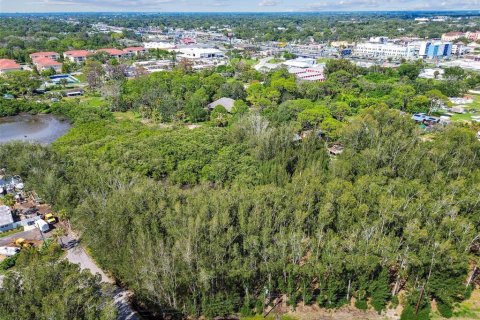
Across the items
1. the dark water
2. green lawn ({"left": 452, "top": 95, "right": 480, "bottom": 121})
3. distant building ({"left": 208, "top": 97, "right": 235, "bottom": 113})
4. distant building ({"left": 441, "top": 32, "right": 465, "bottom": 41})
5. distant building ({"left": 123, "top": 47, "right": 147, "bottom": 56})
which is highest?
distant building ({"left": 441, "top": 32, "right": 465, "bottom": 41})

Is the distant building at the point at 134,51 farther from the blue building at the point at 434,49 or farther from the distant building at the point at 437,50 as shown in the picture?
the distant building at the point at 437,50

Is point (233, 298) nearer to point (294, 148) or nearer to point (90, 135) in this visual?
point (294, 148)

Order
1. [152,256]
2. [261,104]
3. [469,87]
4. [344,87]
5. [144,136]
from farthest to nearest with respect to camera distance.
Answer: [469,87], [344,87], [261,104], [144,136], [152,256]

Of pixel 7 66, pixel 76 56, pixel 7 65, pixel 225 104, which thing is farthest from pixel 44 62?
pixel 225 104

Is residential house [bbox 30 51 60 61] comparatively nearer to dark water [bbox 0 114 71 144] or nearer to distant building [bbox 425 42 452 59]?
dark water [bbox 0 114 71 144]

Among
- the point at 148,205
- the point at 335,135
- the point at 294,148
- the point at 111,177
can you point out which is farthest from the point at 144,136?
the point at 335,135

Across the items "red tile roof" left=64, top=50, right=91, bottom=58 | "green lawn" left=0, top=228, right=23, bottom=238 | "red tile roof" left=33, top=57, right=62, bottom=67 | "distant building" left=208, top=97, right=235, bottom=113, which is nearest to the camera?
"green lawn" left=0, top=228, right=23, bottom=238

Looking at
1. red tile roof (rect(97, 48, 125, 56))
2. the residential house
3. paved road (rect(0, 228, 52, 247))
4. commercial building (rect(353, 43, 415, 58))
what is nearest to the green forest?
paved road (rect(0, 228, 52, 247))
